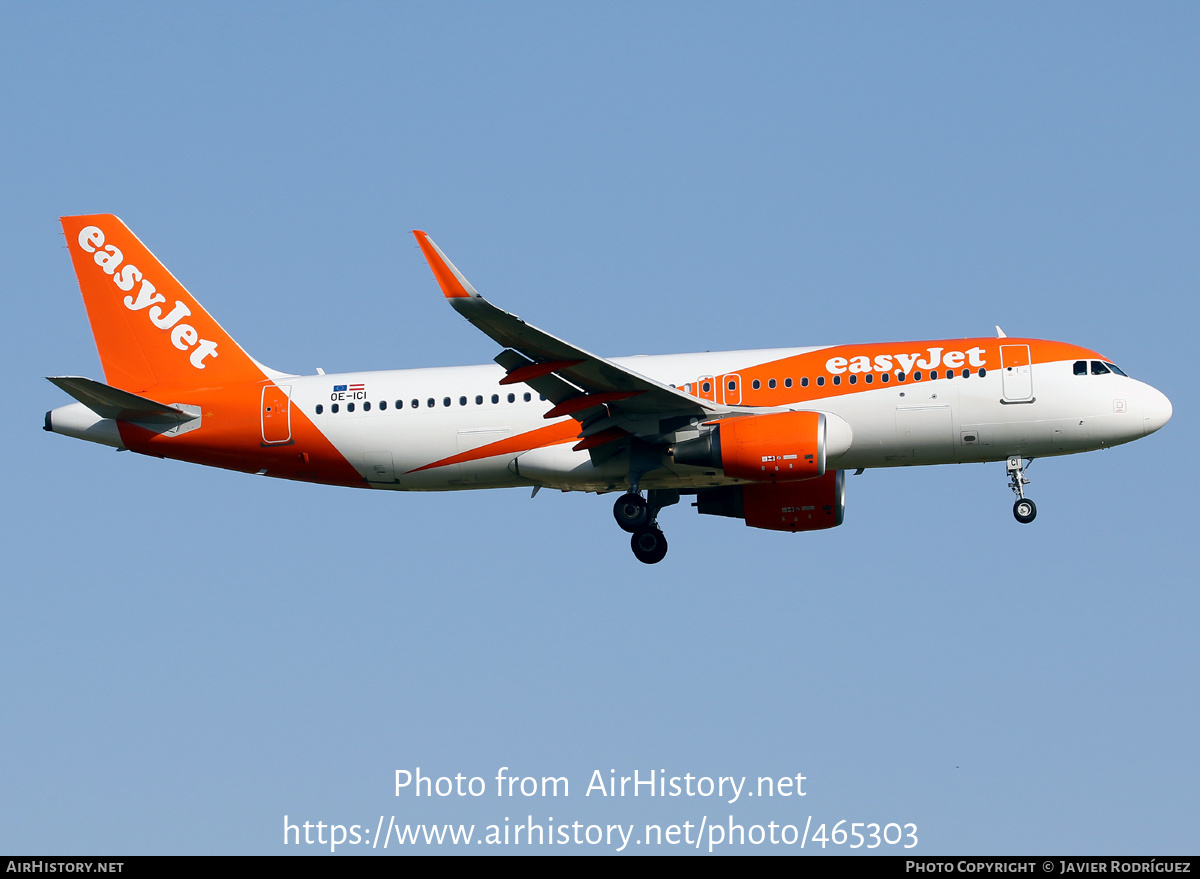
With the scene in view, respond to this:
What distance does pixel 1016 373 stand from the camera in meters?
35.4

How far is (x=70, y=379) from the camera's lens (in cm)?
3506

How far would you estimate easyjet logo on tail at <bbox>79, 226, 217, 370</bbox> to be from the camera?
130 ft

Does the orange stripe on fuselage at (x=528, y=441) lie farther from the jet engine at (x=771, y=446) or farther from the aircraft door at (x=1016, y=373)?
the aircraft door at (x=1016, y=373)

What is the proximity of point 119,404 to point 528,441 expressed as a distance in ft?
34.1

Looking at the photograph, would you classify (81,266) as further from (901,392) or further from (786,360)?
(901,392)

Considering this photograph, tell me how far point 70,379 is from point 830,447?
18.2 metres

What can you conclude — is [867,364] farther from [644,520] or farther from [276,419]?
[276,419]

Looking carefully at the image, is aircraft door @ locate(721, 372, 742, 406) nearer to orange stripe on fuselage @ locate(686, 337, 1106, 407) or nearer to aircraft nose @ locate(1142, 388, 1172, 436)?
orange stripe on fuselage @ locate(686, 337, 1106, 407)

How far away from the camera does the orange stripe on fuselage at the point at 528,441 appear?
3675 cm

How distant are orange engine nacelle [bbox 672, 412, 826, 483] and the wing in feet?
2.90

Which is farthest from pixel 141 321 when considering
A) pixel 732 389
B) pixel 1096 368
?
pixel 1096 368

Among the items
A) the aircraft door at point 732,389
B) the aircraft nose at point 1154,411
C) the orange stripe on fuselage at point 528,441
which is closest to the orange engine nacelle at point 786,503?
the aircraft door at point 732,389

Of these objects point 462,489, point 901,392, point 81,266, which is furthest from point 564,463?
point 81,266

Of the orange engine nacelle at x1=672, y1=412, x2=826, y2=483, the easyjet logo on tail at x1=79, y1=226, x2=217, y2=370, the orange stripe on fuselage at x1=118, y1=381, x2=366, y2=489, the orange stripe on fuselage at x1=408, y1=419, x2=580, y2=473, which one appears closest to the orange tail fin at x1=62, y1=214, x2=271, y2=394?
the easyjet logo on tail at x1=79, y1=226, x2=217, y2=370
